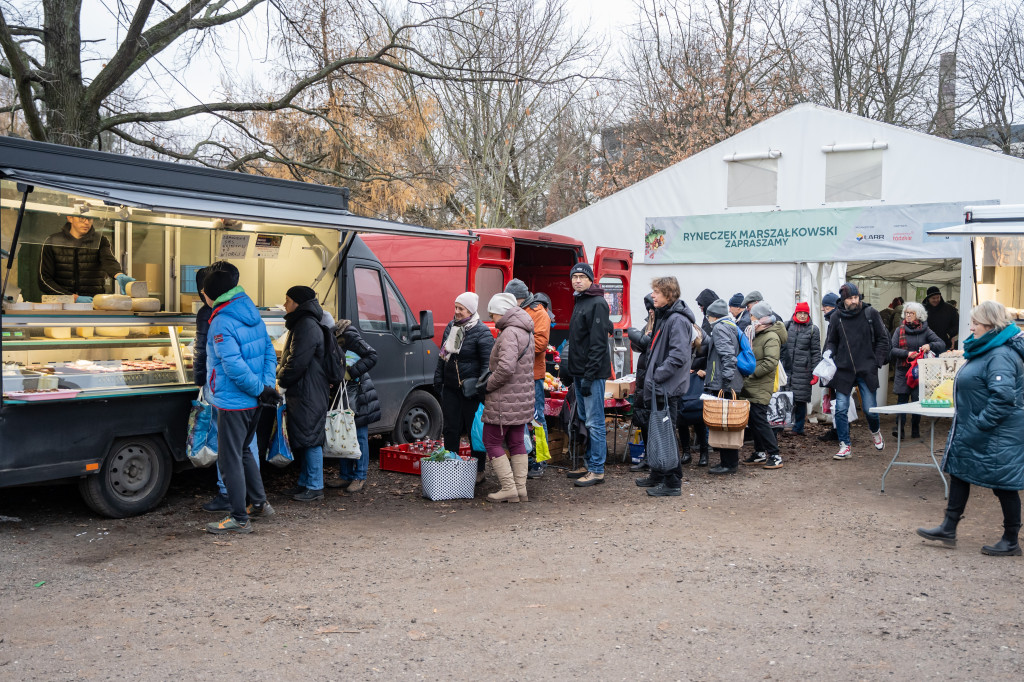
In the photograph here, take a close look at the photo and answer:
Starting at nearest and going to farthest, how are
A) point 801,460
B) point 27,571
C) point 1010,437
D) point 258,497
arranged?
point 27,571 → point 1010,437 → point 258,497 → point 801,460

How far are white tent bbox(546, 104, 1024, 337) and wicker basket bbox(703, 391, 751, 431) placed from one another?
14.0ft

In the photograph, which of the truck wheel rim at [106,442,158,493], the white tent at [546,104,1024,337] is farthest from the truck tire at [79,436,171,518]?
the white tent at [546,104,1024,337]

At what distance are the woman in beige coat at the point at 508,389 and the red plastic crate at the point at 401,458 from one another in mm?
1117

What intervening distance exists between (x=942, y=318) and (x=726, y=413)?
18.8 ft

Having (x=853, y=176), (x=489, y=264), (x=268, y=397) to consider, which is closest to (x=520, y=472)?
(x=268, y=397)

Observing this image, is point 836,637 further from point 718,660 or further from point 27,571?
point 27,571

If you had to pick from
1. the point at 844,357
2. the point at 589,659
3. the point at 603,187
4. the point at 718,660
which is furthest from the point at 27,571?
the point at 603,187

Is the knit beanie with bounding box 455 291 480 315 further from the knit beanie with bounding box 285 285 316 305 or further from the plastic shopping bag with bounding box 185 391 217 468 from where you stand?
the plastic shopping bag with bounding box 185 391 217 468

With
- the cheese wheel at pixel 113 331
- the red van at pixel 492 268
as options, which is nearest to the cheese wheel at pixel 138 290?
the cheese wheel at pixel 113 331

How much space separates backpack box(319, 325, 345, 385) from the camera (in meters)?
7.11

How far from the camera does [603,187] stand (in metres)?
28.2

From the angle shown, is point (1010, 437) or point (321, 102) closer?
point (1010, 437)

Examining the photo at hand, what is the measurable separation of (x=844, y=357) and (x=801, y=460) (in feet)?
4.07

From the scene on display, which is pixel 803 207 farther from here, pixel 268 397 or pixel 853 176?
pixel 268 397
